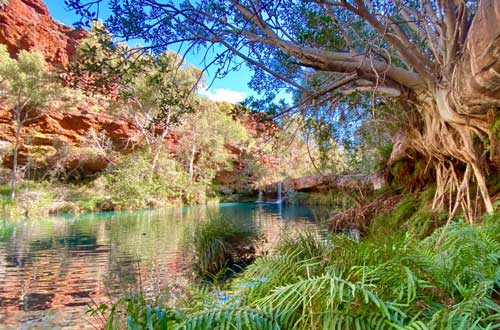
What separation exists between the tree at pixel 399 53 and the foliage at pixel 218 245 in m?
3.35

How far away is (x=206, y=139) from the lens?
85.9ft

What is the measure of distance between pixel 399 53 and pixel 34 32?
28099 millimetres

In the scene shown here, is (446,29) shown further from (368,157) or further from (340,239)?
(368,157)

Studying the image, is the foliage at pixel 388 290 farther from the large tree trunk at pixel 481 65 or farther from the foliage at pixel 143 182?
the foliage at pixel 143 182

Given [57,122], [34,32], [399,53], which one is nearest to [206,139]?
[57,122]

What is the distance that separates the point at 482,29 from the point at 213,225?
5682mm

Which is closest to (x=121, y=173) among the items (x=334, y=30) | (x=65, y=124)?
(x=65, y=124)

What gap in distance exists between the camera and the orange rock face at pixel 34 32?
23.8m

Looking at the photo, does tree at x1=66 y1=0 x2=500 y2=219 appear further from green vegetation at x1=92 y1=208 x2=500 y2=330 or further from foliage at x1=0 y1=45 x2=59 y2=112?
foliage at x1=0 y1=45 x2=59 y2=112

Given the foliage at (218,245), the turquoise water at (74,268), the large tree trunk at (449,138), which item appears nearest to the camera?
the large tree trunk at (449,138)

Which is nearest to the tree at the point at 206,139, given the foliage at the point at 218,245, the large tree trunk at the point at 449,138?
the foliage at the point at 218,245

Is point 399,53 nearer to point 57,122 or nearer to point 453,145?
point 453,145

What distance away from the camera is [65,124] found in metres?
23.0

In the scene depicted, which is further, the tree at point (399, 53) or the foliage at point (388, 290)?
the tree at point (399, 53)
